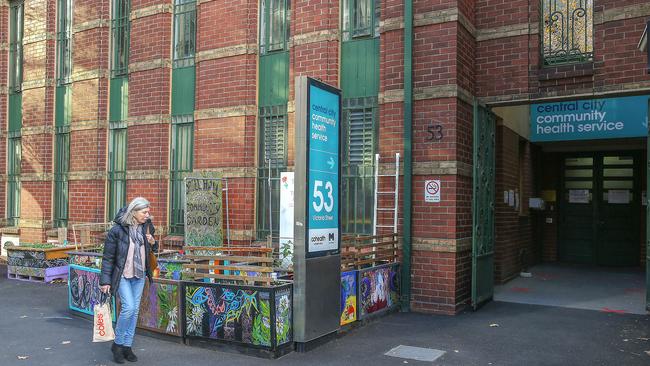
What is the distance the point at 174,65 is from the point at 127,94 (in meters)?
1.47

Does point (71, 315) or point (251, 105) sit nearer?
point (71, 315)

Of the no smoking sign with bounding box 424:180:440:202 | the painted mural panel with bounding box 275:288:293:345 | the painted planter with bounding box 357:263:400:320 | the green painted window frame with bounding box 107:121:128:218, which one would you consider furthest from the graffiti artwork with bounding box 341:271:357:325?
the green painted window frame with bounding box 107:121:128:218

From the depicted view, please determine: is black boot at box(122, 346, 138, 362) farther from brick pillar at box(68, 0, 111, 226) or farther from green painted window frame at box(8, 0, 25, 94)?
green painted window frame at box(8, 0, 25, 94)

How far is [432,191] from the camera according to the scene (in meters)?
9.05

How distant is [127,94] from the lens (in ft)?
42.2

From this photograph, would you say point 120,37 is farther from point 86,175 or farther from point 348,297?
point 348,297

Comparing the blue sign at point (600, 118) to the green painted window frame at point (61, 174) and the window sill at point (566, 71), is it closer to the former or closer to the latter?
the window sill at point (566, 71)

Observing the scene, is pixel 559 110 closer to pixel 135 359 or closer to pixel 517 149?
pixel 517 149

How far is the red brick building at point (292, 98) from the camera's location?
9.08m

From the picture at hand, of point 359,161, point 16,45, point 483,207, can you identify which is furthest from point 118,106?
point 483,207

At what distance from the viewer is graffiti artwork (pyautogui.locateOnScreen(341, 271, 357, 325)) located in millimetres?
7676

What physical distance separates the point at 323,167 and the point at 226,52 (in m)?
5.10

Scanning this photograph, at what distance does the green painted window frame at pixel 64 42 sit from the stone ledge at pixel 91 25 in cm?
69

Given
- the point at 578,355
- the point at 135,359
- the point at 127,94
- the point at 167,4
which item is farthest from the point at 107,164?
the point at 578,355
